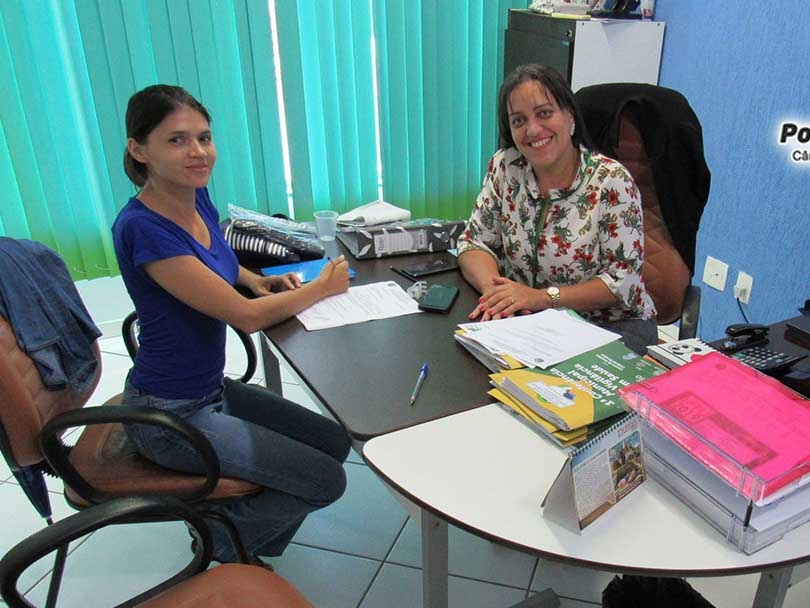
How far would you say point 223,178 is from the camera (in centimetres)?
→ 290

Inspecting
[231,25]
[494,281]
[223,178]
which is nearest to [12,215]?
[223,178]

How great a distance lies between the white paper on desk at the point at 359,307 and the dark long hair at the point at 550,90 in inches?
21.9

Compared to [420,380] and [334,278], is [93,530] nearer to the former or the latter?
[420,380]

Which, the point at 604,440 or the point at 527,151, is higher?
the point at 527,151

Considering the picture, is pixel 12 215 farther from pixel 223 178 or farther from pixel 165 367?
pixel 165 367

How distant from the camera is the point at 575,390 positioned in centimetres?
111

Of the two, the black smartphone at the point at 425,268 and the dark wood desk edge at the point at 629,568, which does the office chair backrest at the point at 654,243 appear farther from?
the dark wood desk edge at the point at 629,568

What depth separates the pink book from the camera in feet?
2.70

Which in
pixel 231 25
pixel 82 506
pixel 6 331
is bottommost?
pixel 82 506

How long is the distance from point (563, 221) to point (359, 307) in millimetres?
585

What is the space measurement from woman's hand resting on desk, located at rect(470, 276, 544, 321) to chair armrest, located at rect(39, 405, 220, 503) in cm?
66

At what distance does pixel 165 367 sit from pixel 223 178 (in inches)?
65.5

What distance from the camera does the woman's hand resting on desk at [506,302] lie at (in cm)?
150

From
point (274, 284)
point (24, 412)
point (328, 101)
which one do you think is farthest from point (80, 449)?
point (328, 101)
